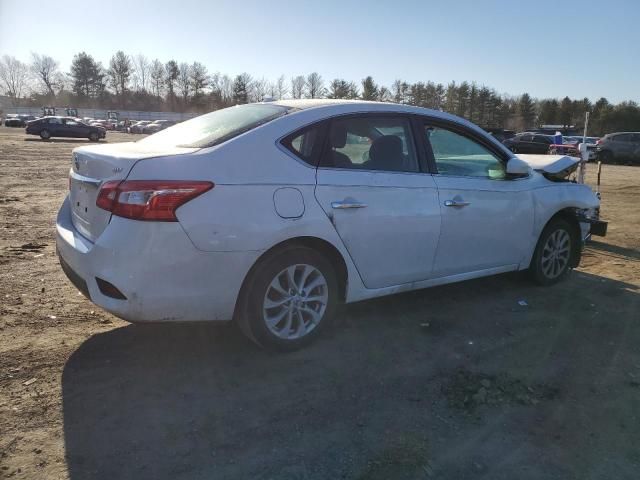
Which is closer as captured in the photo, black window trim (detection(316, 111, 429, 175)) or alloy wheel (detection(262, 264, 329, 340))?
alloy wheel (detection(262, 264, 329, 340))

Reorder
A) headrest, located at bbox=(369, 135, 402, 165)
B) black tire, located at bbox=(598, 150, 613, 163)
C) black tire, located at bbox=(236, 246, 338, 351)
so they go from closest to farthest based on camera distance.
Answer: black tire, located at bbox=(236, 246, 338, 351) → headrest, located at bbox=(369, 135, 402, 165) → black tire, located at bbox=(598, 150, 613, 163)

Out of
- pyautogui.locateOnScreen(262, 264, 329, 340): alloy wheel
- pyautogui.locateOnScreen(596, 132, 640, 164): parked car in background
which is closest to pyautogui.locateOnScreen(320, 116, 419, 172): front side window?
pyautogui.locateOnScreen(262, 264, 329, 340): alloy wheel

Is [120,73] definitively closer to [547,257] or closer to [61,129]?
[61,129]

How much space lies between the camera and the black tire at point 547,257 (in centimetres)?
515

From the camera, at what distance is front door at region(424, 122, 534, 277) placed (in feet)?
13.8

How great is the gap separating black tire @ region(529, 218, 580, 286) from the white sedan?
1.48 ft

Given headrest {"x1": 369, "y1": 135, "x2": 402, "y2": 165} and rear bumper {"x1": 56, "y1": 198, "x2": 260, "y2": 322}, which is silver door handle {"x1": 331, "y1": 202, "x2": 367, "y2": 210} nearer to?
headrest {"x1": 369, "y1": 135, "x2": 402, "y2": 165}

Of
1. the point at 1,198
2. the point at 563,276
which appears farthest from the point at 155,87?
the point at 563,276

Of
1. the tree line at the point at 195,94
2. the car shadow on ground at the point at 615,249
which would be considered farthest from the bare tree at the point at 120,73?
the car shadow on ground at the point at 615,249

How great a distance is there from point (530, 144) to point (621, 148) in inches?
190

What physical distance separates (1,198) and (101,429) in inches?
340

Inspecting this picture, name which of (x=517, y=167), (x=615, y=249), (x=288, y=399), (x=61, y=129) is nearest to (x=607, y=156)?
(x=615, y=249)

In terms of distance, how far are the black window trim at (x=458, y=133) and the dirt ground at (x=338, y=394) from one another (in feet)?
4.30

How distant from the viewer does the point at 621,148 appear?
28.3m
